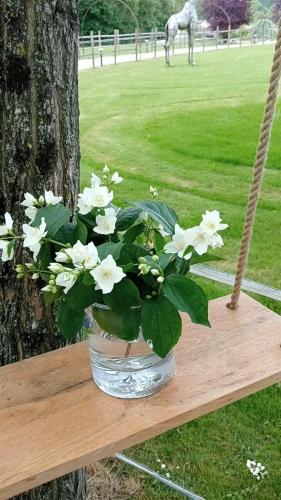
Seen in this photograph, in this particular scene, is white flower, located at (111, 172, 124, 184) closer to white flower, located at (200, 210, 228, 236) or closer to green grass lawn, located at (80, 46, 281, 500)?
white flower, located at (200, 210, 228, 236)

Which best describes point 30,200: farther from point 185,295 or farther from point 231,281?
point 231,281

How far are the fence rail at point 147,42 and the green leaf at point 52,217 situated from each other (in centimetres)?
1215

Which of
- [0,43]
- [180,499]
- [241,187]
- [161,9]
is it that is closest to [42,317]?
[0,43]

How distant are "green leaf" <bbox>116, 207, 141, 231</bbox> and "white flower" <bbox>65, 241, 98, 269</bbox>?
13 cm

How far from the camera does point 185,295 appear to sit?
27.5 inches


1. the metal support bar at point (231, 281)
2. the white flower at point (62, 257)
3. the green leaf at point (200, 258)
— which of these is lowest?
the metal support bar at point (231, 281)

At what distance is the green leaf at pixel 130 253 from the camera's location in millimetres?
714

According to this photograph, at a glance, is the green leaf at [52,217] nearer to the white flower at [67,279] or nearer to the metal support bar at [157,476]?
the white flower at [67,279]

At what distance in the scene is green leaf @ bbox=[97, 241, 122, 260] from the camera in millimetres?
668

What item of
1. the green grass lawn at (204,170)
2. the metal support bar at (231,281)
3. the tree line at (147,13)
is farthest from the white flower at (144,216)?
the tree line at (147,13)

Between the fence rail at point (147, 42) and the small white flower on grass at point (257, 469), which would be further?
the fence rail at point (147, 42)

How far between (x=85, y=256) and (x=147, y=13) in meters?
13.4

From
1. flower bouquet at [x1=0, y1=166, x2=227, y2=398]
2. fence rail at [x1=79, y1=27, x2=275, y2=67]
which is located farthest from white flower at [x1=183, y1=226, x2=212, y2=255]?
fence rail at [x1=79, y1=27, x2=275, y2=67]

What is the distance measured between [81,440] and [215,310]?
355 mm
